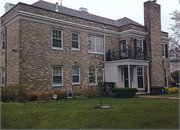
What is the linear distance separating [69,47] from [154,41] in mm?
10710

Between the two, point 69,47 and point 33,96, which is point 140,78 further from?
point 33,96

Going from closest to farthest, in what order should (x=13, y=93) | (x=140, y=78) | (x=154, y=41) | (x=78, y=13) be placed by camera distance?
(x=13, y=93) → (x=140, y=78) → (x=78, y=13) → (x=154, y=41)

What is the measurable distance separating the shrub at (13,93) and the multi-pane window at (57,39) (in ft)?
16.5

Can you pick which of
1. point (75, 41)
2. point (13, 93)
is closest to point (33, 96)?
point (13, 93)

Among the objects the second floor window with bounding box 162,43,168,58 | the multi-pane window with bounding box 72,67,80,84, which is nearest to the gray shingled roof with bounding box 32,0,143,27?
the second floor window with bounding box 162,43,168,58

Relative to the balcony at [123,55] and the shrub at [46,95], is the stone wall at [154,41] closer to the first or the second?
the balcony at [123,55]

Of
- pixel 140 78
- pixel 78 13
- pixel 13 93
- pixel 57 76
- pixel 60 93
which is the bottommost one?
pixel 60 93

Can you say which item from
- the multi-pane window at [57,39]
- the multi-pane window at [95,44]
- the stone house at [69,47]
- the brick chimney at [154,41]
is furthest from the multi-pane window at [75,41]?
the brick chimney at [154,41]

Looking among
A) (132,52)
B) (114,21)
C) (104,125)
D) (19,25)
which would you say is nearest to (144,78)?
(132,52)

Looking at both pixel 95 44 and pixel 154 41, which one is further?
pixel 154 41

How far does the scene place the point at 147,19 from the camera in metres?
22.3

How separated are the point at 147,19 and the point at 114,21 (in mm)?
4316

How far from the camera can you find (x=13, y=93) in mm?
13102

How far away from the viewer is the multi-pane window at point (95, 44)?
1935cm
